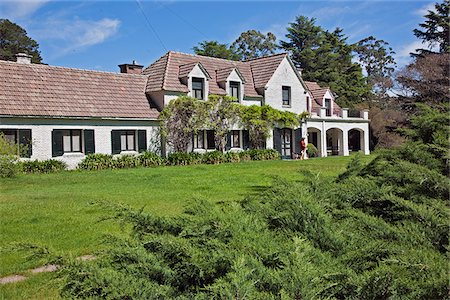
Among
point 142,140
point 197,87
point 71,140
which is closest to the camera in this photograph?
point 71,140

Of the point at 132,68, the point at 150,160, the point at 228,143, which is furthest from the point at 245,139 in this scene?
the point at 132,68

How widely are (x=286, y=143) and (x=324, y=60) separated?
29684 mm

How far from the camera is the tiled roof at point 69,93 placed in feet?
70.0

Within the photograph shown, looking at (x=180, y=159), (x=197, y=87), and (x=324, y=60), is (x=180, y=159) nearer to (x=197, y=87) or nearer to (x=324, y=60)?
(x=197, y=87)

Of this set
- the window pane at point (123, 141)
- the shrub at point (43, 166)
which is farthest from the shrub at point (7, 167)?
the window pane at point (123, 141)

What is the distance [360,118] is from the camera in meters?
37.6

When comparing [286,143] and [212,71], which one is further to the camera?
[286,143]

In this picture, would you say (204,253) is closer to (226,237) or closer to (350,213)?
(226,237)

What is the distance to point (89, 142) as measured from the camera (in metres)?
22.8

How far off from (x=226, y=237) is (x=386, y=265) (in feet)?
3.35

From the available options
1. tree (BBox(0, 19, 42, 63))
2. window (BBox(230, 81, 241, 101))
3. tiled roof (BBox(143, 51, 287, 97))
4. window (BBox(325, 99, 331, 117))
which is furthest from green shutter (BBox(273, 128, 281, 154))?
tree (BBox(0, 19, 42, 63))

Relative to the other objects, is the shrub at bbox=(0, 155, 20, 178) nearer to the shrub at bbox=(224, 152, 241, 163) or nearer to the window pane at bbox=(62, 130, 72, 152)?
the window pane at bbox=(62, 130, 72, 152)

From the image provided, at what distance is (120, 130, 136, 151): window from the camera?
79.1 ft

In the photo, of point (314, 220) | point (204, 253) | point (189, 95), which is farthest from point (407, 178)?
point (189, 95)
